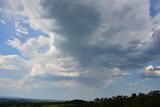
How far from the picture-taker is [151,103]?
7653 inches

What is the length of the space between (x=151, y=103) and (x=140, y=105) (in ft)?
26.7

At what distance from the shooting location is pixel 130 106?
198750 mm

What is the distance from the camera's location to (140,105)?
19400cm

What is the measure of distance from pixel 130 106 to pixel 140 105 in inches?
318

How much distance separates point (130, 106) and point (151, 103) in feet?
50.1
